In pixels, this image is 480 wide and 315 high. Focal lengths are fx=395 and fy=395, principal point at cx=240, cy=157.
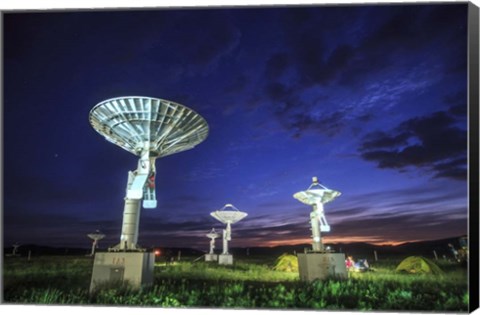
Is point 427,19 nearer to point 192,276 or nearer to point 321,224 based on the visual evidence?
point 321,224

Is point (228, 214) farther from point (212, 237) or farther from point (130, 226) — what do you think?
point (130, 226)

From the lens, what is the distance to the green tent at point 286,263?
66.7 ft

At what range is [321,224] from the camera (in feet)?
67.8

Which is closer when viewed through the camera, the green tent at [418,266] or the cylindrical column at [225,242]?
the green tent at [418,266]

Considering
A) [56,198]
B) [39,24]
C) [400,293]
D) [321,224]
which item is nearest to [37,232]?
[56,198]

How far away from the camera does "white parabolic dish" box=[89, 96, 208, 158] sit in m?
16.7

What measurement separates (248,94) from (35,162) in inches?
456

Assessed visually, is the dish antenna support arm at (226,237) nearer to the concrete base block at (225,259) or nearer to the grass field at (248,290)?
the concrete base block at (225,259)

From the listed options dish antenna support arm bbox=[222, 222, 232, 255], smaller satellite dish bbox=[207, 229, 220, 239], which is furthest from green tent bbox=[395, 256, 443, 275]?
smaller satellite dish bbox=[207, 229, 220, 239]

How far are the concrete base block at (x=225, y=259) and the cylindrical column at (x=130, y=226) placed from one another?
21.3ft

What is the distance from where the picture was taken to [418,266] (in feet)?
59.5

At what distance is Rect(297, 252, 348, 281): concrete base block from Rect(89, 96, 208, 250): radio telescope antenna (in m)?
7.94

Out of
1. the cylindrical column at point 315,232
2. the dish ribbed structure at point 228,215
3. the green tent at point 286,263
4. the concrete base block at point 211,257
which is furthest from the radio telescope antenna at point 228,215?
the cylindrical column at point 315,232

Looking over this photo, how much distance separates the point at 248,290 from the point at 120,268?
18.5ft
